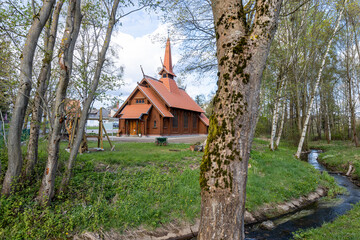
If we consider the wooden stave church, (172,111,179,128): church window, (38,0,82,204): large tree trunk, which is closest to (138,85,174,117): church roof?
the wooden stave church

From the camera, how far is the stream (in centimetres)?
587

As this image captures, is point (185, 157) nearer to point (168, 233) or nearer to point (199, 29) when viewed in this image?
point (168, 233)

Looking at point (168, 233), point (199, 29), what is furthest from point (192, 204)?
point (199, 29)

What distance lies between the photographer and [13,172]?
17.5ft

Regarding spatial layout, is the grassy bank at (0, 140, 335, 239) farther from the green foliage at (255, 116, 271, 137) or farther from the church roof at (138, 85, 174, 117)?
the green foliage at (255, 116, 271, 137)

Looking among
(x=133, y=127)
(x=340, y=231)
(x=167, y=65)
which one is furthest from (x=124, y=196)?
(x=167, y=65)

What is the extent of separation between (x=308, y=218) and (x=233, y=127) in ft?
21.3

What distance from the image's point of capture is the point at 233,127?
2396 mm

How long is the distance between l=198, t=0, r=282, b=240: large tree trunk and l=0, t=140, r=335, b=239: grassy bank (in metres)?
3.75

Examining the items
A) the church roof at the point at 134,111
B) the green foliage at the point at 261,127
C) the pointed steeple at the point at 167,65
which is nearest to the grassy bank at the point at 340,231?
the green foliage at the point at 261,127

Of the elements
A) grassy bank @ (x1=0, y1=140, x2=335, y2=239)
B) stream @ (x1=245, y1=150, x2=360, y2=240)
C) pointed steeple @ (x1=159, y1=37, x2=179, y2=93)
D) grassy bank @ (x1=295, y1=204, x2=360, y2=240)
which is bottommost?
stream @ (x1=245, y1=150, x2=360, y2=240)

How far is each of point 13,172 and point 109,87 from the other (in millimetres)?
3475

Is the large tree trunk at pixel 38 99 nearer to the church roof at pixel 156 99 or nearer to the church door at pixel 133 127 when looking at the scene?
the church roof at pixel 156 99

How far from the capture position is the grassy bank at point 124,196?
186 inches
